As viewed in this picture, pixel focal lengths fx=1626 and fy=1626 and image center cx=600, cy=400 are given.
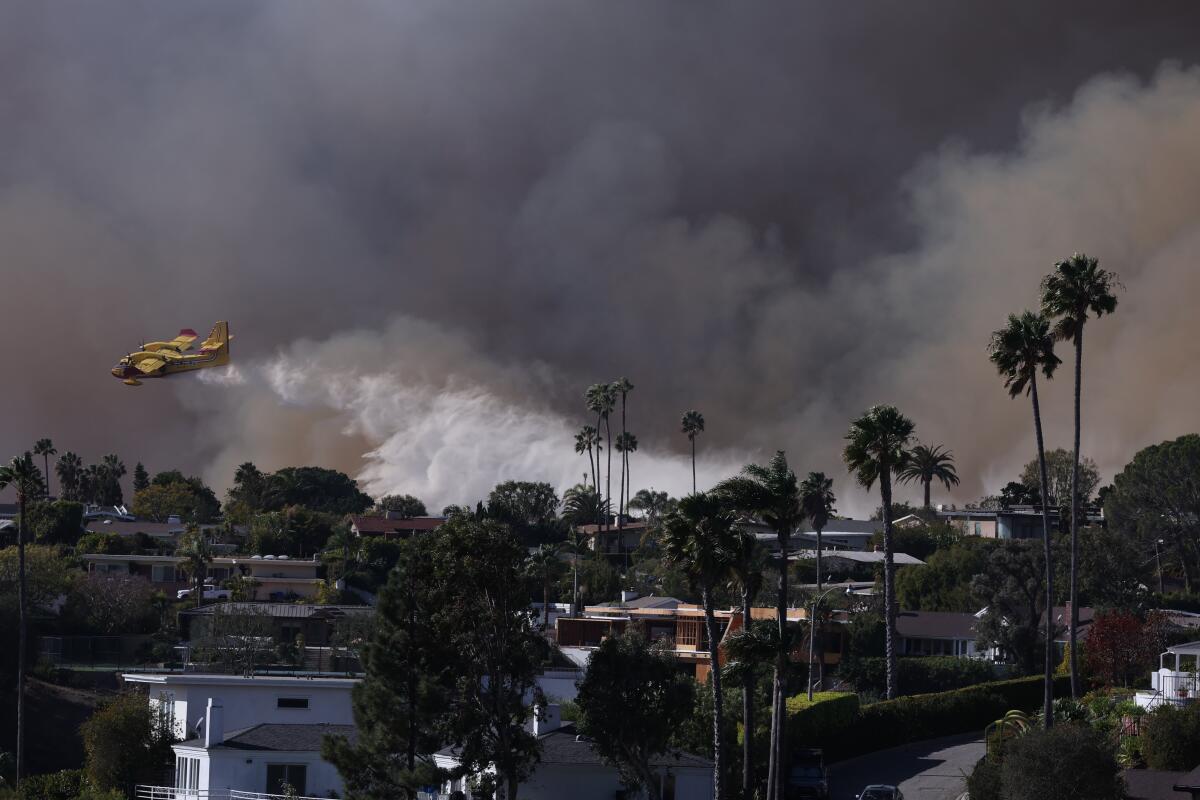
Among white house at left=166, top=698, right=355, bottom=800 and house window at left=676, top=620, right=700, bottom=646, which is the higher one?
house window at left=676, top=620, right=700, bottom=646

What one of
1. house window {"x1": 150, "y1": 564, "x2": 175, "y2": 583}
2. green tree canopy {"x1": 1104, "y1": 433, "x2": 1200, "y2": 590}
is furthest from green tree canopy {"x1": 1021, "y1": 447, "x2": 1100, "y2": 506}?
house window {"x1": 150, "y1": 564, "x2": 175, "y2": 583}

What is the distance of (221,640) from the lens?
10038 centimetres

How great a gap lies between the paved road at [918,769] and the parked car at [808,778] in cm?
140

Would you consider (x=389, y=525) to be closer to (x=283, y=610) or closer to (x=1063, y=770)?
(x=283, y=610)

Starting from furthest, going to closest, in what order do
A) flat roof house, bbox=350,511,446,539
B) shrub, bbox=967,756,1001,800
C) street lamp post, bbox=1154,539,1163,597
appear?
flat roof house, bbox=350,511,446,539, street lamp post, bbox=1154,539,1163,597, shrub, bbox=967,756,1001,800

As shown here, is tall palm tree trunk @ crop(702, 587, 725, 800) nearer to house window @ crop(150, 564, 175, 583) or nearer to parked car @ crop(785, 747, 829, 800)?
parked car @ crop(785, 747, 829, 800)

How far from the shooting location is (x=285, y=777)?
5756cm

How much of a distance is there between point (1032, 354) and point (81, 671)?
2475 inches

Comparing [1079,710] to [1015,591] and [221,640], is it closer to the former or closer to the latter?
[1015,591]

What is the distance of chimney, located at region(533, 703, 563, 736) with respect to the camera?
5762 cm

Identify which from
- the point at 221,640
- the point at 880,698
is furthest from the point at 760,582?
the point at 221,640

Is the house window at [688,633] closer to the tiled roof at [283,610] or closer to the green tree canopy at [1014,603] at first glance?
the green tree canopy at [1014,603]

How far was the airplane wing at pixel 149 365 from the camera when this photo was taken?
135 meters

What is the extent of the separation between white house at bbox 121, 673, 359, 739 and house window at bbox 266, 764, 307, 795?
5.38 meters
